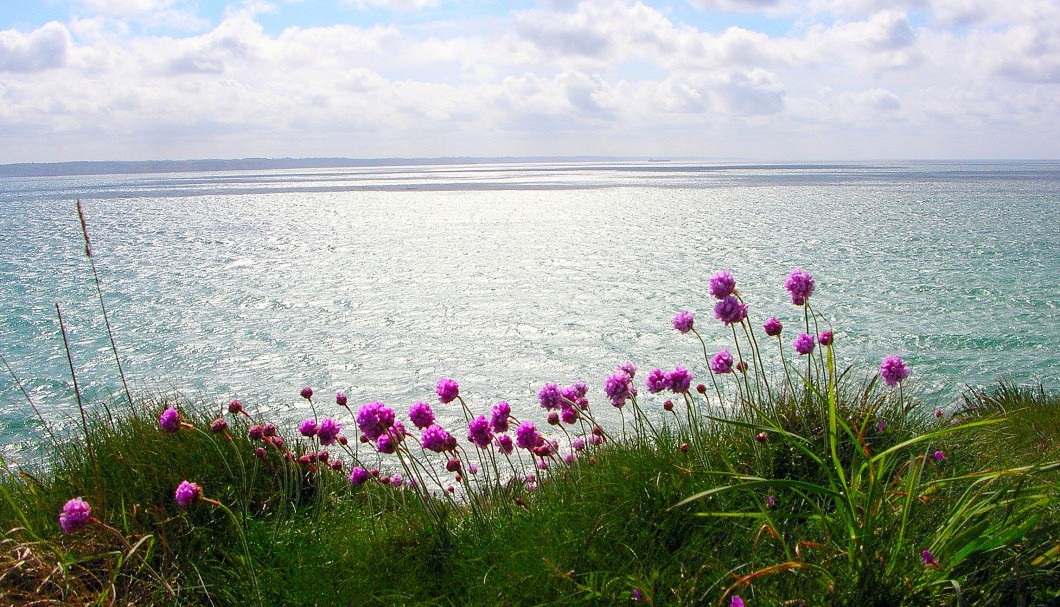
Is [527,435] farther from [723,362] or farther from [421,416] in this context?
[723,362]

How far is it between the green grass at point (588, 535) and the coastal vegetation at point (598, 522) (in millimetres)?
11

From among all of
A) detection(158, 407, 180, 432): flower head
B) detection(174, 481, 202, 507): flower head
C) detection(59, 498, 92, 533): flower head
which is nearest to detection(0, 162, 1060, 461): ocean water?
detection(158, 407, 180, 432): flower head

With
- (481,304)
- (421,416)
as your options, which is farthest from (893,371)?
(481,304)

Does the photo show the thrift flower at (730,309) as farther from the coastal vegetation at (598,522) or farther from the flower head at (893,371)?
the flower head at (893,371)

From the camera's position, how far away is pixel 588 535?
3.40m

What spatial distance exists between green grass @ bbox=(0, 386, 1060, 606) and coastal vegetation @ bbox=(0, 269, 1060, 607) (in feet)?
0.03

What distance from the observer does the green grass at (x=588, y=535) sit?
9.57ft

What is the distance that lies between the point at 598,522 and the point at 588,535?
6 centimetres

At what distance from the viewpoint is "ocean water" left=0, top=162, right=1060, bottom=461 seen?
10.0 meters

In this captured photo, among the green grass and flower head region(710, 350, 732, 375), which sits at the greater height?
flower head region(710, 350, 732, 375)

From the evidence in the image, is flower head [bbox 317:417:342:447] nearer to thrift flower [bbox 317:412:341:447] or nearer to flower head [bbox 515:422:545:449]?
thrift flower [bbox 317:412:341:447]

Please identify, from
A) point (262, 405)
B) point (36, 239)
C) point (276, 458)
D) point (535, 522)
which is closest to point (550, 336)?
point (262, 405)

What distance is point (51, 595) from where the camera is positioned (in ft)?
10.9

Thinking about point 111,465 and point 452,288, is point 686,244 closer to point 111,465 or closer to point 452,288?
point 452,288
